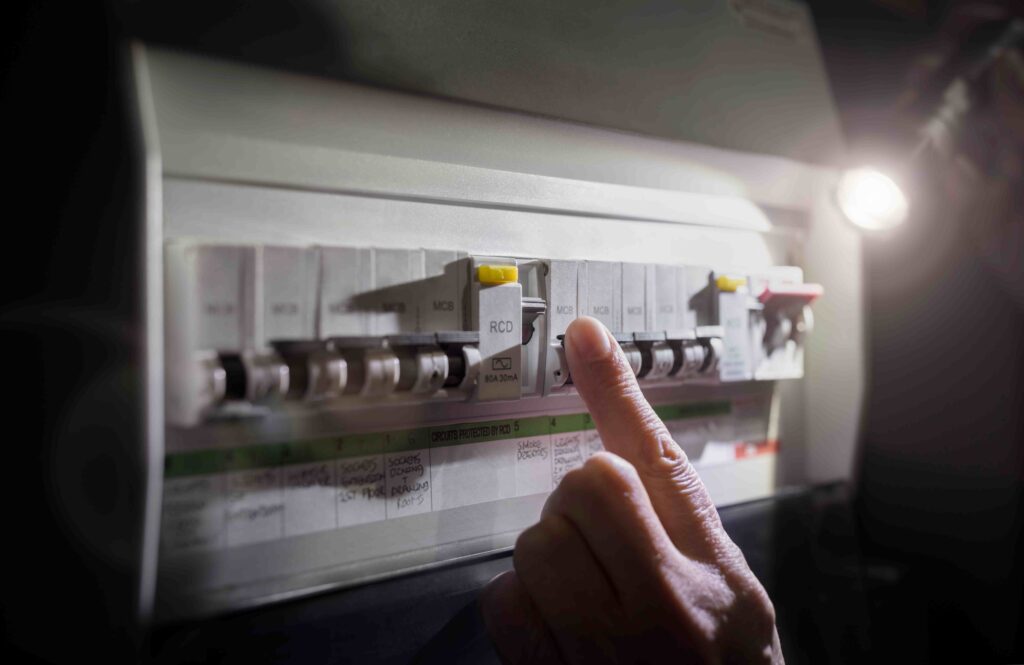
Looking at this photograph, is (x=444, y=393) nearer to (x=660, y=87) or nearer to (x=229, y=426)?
(x=229, y=426)

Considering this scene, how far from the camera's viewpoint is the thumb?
23.3 inches

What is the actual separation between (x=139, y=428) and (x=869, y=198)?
1.02 m

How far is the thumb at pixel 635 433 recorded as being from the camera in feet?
1.94

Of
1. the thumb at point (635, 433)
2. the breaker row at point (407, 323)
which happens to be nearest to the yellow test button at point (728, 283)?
the breaker row at point (407, 323)

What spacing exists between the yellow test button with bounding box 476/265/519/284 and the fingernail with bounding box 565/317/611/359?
0.08 meters

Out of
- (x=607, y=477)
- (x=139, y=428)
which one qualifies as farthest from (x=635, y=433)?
(x=139, y=428)

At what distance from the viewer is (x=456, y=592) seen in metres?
0.62

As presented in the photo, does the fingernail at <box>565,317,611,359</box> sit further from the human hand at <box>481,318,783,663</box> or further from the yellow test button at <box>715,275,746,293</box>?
the yellow test button at <box>715,275,746,293</box>

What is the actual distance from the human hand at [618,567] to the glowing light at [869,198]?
583mm

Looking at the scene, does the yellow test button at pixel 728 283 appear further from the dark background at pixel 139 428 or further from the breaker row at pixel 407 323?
the dark background at pixel 139 428

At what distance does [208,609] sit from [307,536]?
0.31ft

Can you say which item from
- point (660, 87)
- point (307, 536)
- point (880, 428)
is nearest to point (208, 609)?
point (307, 536)

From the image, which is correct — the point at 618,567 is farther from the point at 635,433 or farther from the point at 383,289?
the point at 383,289

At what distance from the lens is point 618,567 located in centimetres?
52
